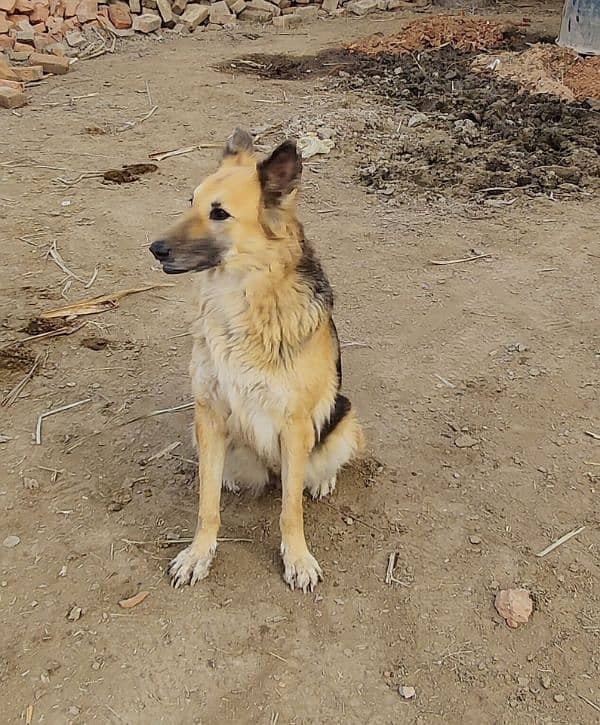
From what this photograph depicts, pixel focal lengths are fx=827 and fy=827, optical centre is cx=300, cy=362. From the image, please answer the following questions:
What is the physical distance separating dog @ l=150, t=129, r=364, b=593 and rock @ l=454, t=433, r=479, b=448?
926 mm

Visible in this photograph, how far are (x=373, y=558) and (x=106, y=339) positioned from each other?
2.38m

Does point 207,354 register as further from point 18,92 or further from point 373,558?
point 18,92

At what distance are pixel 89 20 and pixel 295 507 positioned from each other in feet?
34.8

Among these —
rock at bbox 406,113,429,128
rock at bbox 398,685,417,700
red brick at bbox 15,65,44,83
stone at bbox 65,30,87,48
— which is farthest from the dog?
stone at bbox 65,30,87,48

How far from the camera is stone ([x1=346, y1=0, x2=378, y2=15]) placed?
1379 cm

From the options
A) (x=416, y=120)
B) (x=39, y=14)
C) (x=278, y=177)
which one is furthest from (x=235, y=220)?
(x=39, y=14)

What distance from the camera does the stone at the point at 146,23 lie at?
1207 cm

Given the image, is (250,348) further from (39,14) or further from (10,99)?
(39,14)

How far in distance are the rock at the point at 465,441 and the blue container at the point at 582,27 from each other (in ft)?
24.4

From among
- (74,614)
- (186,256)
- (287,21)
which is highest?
(186,256)

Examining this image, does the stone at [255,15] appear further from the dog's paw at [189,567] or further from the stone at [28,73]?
the dog's paw at [189,567]

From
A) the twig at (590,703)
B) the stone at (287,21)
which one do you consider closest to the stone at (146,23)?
the stone at (287,21)

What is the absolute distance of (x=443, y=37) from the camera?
1154 cm

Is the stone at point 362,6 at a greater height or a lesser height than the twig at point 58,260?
lesser
